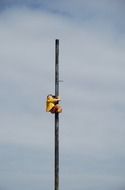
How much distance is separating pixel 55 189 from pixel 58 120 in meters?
2.78

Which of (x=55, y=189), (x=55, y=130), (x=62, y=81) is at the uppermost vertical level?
(x=62, y=81)

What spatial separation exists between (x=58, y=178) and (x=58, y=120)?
234 centimetres

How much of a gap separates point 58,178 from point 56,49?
5.32 m

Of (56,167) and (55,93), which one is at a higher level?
(55,93)

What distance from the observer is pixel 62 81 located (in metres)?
30.0

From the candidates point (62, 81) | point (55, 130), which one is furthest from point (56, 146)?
point (62, 81)

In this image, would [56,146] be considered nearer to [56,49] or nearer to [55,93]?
[55,93]

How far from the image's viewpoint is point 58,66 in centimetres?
3027

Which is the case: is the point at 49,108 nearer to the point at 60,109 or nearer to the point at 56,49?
the point at 60,109

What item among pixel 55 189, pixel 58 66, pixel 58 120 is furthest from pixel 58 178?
pixel 58 66

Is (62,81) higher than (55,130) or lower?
higher

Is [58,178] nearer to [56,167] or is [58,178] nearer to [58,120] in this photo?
[56,167]

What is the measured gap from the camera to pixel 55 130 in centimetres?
2988

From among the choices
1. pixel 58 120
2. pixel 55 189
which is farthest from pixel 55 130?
pixel 55 189
